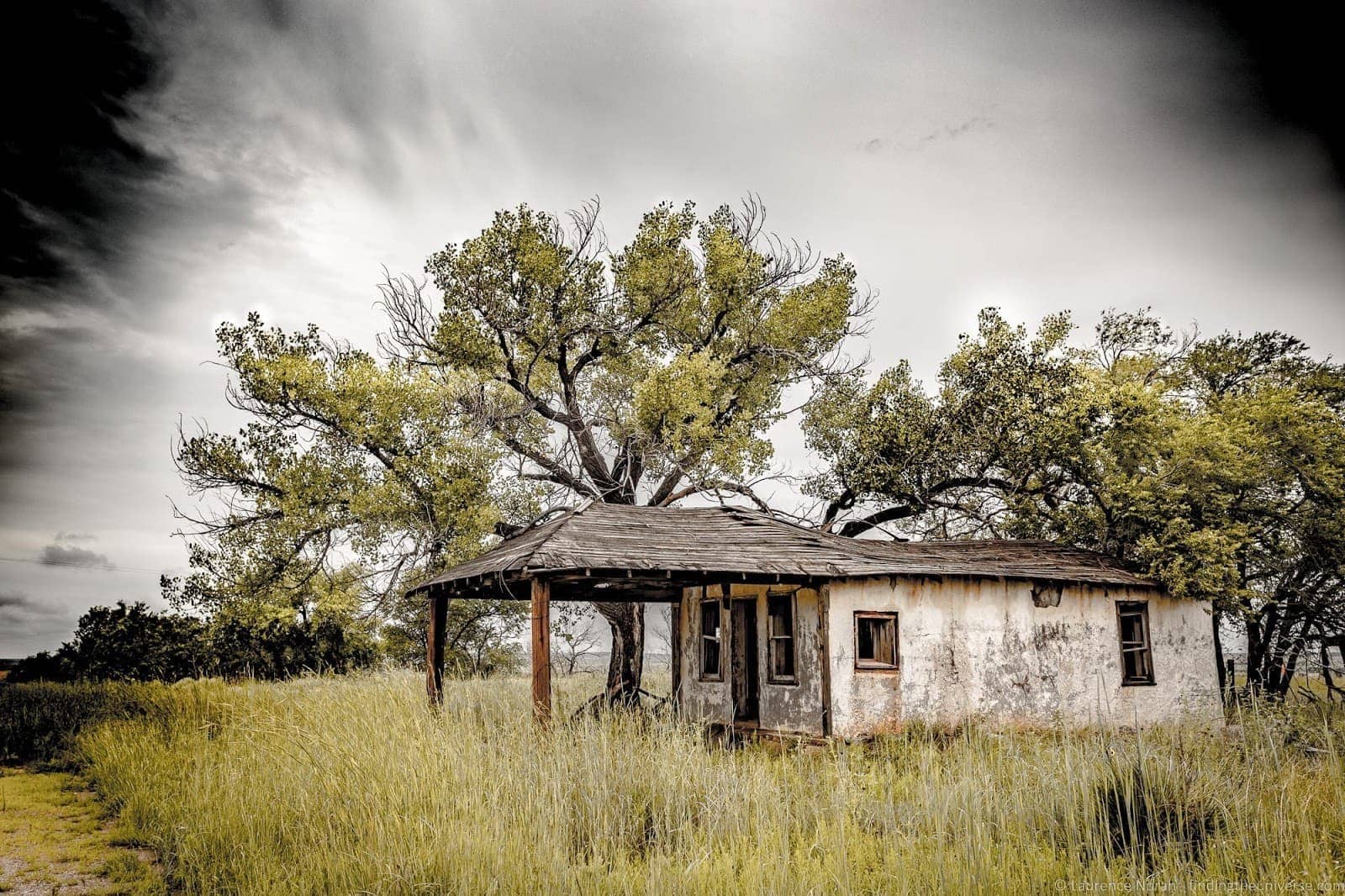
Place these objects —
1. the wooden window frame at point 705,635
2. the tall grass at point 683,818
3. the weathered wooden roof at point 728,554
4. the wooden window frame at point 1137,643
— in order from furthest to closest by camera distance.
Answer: the wooden window frame at point 705,635 < the wooden window frame at point 1137,643 < the weathered wooden roof at point 728,554 < the tall grass at point 683,818

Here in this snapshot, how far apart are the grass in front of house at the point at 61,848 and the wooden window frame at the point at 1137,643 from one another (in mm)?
13427

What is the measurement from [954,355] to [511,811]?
13520mm

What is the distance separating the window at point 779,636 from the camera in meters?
12.7

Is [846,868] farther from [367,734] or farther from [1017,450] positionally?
[1017,450]

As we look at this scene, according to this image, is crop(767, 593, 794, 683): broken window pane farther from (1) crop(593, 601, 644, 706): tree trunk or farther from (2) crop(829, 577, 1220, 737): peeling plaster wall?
(1) crop(593, 601, 644, 706): tree trunk

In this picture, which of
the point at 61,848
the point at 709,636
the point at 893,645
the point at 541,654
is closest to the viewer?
the point at 61,848

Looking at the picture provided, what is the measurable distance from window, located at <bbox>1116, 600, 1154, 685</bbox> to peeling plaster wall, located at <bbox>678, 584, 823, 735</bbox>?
5466 millimetres

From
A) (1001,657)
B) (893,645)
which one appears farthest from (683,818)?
(1001,657)

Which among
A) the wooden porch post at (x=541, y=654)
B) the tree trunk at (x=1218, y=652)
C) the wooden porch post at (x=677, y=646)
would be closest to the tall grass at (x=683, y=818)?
the wooden porch post at (x=541, y=654)

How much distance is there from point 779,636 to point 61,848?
29.4 ft

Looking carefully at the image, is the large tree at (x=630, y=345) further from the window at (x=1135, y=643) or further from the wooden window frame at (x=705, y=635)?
the window at (x=1135, y=643)

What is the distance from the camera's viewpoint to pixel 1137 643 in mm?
13812

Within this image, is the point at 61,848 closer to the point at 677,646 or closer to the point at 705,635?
the point at 705,635

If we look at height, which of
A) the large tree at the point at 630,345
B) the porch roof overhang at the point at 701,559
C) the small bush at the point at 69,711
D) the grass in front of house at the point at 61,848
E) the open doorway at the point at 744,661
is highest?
the large tree at the point at 630,345
